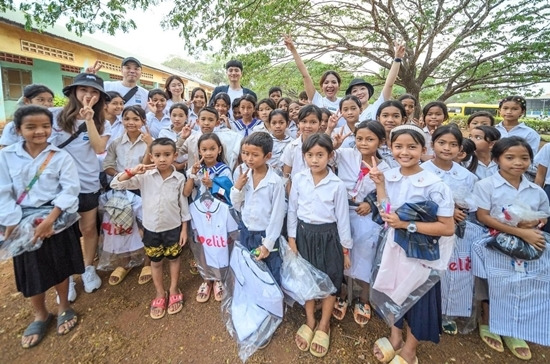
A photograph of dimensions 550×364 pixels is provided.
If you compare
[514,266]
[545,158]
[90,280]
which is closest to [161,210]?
[90,280]

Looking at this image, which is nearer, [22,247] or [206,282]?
[22,247]

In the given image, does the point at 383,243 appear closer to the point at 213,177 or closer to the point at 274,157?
the point at 274,157

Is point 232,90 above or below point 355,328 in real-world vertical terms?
above

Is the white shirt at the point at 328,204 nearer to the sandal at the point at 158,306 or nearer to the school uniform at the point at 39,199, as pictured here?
the sandal at the point at 158,306

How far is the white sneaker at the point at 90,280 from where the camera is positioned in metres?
2.78

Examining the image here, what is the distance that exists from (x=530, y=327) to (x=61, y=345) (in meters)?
3.63

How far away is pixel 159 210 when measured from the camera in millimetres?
2465

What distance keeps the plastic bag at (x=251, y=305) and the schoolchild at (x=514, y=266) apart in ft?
5.38

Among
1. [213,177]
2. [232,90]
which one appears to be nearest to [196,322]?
[213,177]

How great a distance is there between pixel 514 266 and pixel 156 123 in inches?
153

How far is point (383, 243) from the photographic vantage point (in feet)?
6.85

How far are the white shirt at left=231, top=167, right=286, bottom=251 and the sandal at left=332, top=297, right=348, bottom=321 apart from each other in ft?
2.90

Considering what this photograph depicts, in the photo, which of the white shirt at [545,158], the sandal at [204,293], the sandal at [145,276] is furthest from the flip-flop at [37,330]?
the white shirt at [545,158]

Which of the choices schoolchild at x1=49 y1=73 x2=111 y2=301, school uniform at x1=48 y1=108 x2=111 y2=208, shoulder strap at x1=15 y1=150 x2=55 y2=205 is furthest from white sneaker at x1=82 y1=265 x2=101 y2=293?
shoulder strap at x1=15 y1=150 x2=55 y2=205
